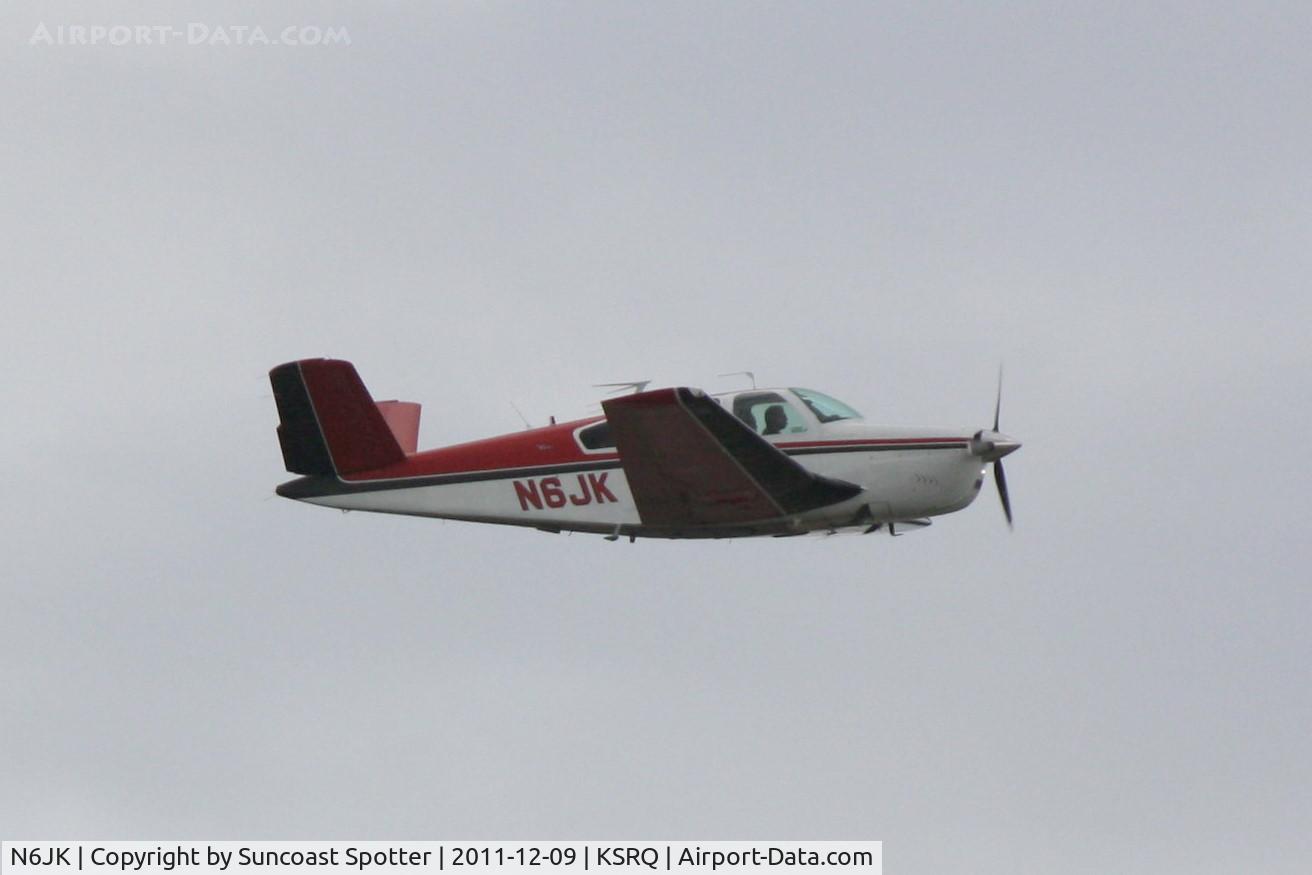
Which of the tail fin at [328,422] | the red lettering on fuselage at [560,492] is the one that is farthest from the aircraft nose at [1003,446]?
the tail fin at [328,422]

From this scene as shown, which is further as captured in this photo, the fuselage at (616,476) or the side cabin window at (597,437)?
the side cabin window at (597,437)

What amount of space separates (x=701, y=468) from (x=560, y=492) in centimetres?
227

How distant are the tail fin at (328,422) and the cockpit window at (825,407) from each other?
5286 millimetres

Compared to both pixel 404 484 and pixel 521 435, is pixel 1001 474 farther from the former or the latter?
pixel 404 484

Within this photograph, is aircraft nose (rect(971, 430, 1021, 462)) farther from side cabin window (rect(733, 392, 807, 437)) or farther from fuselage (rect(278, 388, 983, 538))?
side cabin window (rect(733, 392, 807, 437))

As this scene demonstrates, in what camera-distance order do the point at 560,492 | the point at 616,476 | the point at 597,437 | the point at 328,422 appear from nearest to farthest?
the point at 616,476 → the point at 597,437 → the point at 560,492 → the point at 328,422

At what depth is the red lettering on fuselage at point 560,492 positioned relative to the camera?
22.4 metres

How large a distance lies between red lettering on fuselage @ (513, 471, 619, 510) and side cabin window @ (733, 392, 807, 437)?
1.87 m

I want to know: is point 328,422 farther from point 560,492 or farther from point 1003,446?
point 1003,446

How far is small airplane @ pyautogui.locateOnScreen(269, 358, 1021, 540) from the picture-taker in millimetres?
21031

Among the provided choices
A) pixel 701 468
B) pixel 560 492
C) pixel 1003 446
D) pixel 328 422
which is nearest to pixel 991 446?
pixel 1003 446

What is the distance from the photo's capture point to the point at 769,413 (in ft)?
72.7

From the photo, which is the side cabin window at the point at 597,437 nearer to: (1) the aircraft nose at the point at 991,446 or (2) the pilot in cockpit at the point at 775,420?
(2) the pilot in cockpit at the point at 775,420

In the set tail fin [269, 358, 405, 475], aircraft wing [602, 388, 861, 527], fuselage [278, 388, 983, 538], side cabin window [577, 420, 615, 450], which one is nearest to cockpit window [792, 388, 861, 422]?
fuselage [278, 388, 983, 538]
